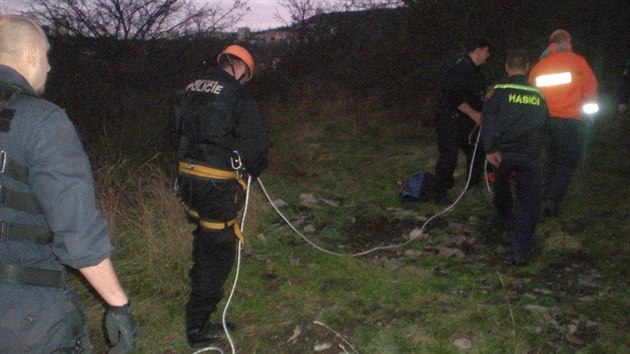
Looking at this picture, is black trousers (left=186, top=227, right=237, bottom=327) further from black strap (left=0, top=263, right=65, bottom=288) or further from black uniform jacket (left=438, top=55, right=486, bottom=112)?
black uniform jacket (left=438, top=55, right=486, bottom=112)

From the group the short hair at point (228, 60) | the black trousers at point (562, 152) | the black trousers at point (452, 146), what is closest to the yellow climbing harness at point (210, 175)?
the short hair at point (228, 60)

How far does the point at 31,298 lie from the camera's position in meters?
2.05

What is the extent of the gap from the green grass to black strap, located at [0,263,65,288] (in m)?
2.08

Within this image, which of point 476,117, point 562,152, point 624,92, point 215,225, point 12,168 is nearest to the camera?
point 12,168

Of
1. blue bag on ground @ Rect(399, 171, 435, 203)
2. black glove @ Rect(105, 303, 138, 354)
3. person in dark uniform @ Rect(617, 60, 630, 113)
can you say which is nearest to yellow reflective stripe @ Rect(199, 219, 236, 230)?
black glove @ Rect(105, 303, 138, 354)

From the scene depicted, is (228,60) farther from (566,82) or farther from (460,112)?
(566,82)

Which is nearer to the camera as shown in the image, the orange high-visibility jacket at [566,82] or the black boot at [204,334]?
the black boot at [204,334]

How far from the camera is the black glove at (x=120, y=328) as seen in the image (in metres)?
2.21

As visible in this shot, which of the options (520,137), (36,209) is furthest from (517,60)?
(36,209)

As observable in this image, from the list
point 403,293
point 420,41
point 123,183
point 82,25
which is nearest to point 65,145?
point 403,293

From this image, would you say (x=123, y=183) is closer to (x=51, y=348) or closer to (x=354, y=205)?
(x=354, y=205)

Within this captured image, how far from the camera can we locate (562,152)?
5828 millimetres

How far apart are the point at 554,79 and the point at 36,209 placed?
4903 millimetres

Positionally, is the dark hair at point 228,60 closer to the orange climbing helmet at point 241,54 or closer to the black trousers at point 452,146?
the orange climbing helmet at point 241,54
